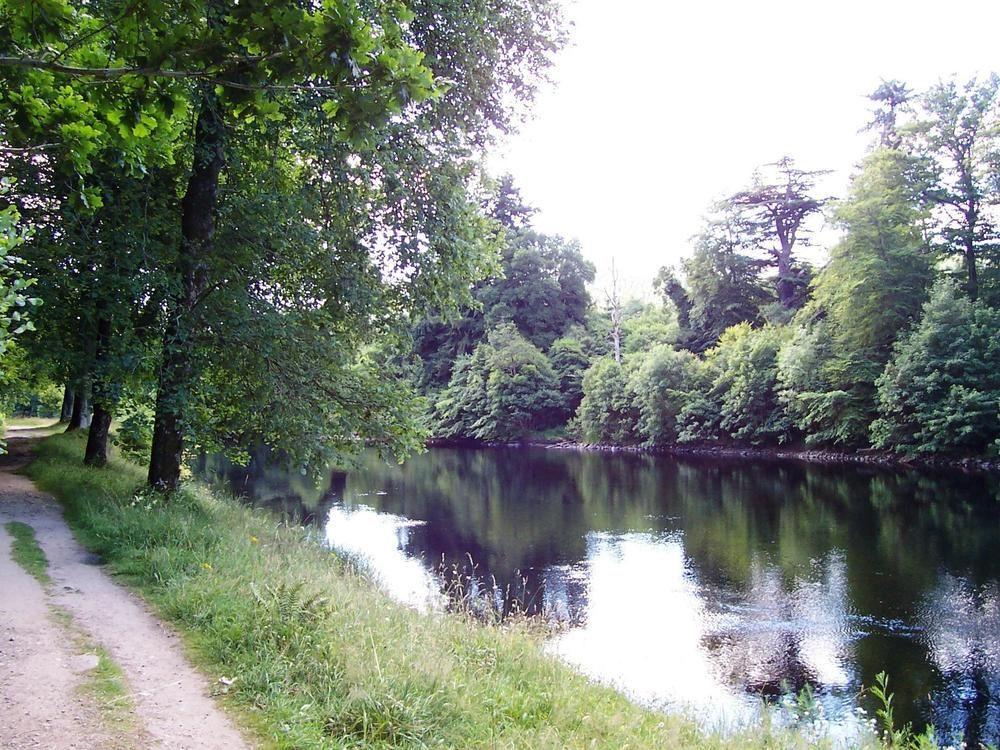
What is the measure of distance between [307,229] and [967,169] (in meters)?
36.7

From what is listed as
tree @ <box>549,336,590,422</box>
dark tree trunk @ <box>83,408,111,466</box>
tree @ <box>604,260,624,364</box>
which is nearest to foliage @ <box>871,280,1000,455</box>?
tree @ <box>604,260,624,364</box>

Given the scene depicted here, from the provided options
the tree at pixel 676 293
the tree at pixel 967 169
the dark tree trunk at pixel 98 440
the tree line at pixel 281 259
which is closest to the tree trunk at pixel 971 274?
the tree at pixel 967 169

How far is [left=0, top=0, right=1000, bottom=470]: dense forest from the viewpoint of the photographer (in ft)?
10.8

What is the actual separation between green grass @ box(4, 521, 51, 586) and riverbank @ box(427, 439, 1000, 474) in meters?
33.1

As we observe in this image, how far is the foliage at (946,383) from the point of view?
1182 inches

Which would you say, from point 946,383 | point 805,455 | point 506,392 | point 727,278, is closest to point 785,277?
point 727,278

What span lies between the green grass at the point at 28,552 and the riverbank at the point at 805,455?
33.1 metres

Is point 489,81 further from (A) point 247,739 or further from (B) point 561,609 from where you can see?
(A) point 247,739

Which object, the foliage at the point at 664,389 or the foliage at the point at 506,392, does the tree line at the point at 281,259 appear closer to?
the foliage at the point at 664,389

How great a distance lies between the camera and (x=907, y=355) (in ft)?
106

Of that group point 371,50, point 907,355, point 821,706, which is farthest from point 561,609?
point 907,355

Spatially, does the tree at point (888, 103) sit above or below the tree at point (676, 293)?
above

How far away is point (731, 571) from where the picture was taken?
16234 mm

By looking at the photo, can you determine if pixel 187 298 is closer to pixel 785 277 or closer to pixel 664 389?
pixel 664 389
